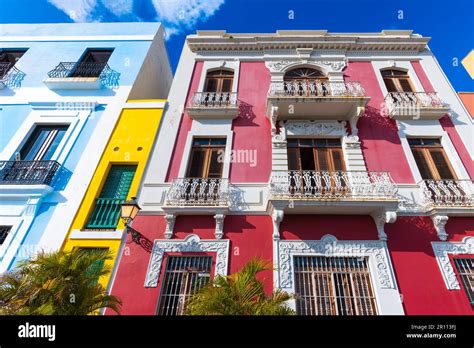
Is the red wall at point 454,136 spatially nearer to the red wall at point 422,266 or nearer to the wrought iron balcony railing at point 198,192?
the red wall at point 422,266

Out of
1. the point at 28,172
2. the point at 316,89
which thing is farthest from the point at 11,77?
the point at 316,89

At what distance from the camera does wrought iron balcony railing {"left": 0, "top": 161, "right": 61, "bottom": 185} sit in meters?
7.41

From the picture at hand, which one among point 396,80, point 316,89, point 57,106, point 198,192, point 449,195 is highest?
point 396,80

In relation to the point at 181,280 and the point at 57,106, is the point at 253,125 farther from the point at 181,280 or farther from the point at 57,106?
the point at 57,106

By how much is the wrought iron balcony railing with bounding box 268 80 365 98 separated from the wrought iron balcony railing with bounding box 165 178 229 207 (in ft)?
12.2

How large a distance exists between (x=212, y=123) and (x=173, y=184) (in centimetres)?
285

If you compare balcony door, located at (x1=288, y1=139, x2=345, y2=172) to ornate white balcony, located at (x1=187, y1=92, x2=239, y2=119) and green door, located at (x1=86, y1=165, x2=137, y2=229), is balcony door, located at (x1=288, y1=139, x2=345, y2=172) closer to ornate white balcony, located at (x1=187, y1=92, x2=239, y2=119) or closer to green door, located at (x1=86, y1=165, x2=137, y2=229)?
ornate white balcony, located at (x1=187, y1=92, x2=239, y2=119)

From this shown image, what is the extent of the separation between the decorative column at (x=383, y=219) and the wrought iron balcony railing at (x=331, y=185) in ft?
1.43

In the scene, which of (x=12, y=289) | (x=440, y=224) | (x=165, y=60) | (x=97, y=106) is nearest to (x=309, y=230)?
(x=440, y=224)

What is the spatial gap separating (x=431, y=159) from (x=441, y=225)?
2.43 metres

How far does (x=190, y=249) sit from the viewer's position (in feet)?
21.4

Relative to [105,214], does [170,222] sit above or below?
below

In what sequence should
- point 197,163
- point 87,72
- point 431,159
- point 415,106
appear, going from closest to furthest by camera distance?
point 431,159 < point 197,163 < point 415,106 < point 87,72

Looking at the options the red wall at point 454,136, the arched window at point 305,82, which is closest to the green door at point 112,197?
the arched window at point 305,82
